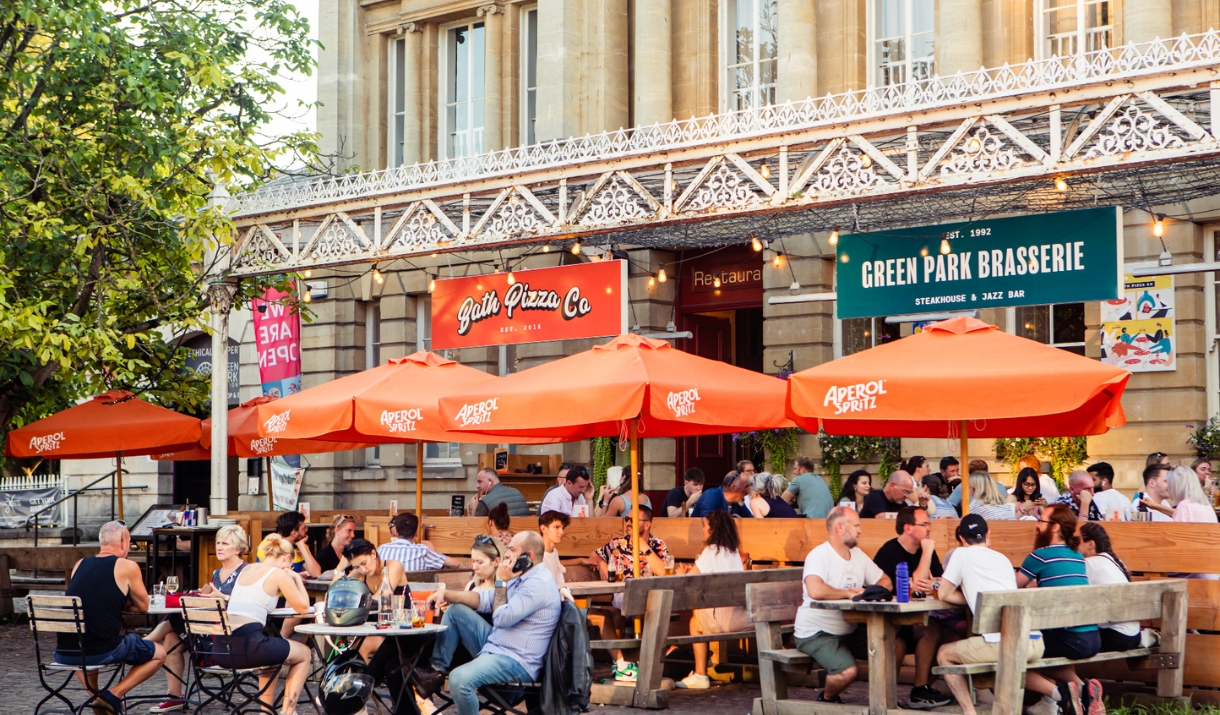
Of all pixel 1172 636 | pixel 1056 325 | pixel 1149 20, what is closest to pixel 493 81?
pixel 1056 325

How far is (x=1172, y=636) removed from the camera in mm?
10523

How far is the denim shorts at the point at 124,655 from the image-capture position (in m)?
11.2

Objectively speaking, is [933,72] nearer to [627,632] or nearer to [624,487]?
[624,487]

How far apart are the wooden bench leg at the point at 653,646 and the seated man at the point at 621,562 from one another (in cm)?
72

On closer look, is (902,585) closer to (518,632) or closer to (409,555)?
(518,632)

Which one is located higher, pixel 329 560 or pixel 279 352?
pixel 279 352

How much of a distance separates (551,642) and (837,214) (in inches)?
363

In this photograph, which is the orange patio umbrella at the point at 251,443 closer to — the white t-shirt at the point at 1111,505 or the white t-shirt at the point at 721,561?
the white t-shirt at the point at 721,561

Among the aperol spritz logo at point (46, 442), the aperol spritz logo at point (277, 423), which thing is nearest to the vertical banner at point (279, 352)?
the aperol spritz logo at point (46, 442)

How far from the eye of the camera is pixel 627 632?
13.4m

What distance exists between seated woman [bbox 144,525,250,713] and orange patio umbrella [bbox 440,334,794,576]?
2.42m

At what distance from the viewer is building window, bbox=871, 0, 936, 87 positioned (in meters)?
21.5

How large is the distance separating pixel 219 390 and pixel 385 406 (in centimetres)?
497

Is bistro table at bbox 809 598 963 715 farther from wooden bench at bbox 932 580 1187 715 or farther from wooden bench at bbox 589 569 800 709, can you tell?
wooden bench at bbox 589 569 800 709
